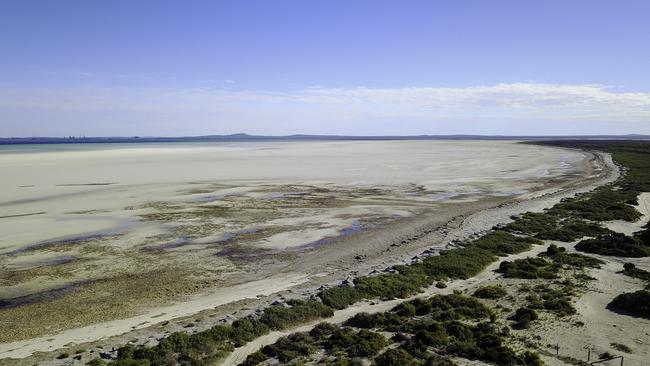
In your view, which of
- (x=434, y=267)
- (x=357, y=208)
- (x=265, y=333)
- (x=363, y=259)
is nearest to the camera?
(x=265, y=333)

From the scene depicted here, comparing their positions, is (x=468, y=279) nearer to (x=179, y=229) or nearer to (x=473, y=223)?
(x=473, y=223)

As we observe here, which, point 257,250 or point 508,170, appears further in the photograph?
point 508,170

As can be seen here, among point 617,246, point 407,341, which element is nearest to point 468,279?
point 407,341

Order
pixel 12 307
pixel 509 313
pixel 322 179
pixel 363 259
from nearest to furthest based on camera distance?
pixel 509 313, pixel 12 307, pixel 363 259, pixel 322 179

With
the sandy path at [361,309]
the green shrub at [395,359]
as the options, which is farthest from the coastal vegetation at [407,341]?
the sandy path at [361,309]

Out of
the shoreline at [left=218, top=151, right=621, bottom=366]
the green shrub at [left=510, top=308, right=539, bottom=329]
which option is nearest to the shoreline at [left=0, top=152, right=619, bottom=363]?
the shoreline at [left=218, top=151, right=621, bottom=366]

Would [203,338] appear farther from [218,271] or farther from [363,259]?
[363,259]

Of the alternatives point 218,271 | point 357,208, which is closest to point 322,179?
point 357,208
